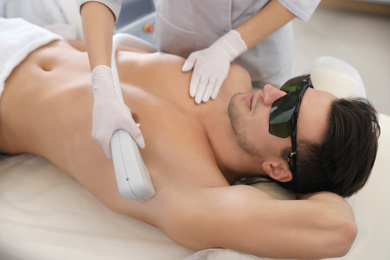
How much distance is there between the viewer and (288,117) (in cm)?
→ 112

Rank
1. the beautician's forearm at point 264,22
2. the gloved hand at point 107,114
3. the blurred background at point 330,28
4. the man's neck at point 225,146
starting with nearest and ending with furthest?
the gloved hand at point 107,114 < the man's neck at point 225,146 < the beautician's forearm at point 264,22 < the blurred background at point 330,28

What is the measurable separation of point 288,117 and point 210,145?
311 millimetres

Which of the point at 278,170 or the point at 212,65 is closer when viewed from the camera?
the point at 278,170

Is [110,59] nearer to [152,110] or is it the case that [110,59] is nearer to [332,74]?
[152,110]

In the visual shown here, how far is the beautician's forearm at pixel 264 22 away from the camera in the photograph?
1.36 meters

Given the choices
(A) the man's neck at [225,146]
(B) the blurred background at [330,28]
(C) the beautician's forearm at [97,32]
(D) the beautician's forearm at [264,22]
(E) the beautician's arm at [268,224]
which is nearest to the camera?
(E) the beautician's arm at [268,224]

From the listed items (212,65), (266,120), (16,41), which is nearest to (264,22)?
(212,65)

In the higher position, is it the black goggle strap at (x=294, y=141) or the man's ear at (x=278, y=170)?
the black goggle strap at (x=294, y=141)

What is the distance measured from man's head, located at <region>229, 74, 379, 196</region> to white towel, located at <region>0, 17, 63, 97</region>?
3.08 feet

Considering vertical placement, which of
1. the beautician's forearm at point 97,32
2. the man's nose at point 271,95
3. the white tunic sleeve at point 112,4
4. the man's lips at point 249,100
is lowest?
the man's lips at point 249,100

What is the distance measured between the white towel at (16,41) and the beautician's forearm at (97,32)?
33cm

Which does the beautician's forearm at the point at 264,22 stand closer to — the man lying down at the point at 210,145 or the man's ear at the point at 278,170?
the man lying down at the point at 210,145

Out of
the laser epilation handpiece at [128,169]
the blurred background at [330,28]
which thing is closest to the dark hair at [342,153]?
the laser epilation handpiece at [128,169]

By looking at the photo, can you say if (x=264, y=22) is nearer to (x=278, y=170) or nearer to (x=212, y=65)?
(x=212, y=65)
